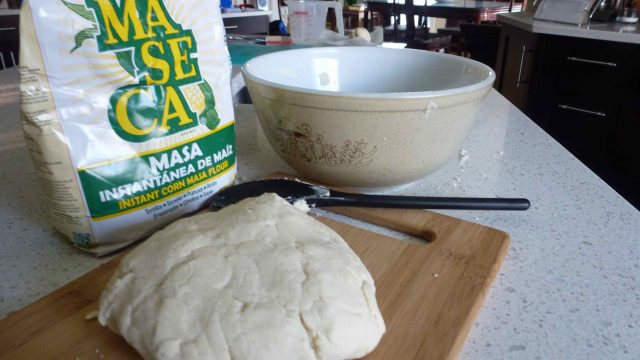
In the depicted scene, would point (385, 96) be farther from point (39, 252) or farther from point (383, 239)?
point (39, 252)

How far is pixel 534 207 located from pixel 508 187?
59mm

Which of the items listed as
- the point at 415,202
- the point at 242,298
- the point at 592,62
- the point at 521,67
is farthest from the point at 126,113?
the point at 521,67

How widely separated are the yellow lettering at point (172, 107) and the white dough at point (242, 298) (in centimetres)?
13

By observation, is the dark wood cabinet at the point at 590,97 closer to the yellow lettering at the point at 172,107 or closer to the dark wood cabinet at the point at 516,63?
the dark wood cabinet at the point at 516,63

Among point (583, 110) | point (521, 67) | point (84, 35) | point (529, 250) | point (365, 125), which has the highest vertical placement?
point (84, 35)

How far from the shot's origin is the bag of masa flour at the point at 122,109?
381 millimetres

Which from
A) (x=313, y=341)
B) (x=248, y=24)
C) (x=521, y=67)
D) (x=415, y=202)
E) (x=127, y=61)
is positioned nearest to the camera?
(x=313, y=341)

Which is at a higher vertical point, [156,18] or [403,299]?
[156,18]

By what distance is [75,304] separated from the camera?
0.38m

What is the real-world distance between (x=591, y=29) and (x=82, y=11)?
220 centimetres

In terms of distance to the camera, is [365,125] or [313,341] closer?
[313,341]

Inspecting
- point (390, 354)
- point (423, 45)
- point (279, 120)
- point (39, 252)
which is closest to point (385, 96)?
point (279, 120)

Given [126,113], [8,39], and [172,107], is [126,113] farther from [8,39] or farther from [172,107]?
[8,39]

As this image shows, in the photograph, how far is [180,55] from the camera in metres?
0.46
